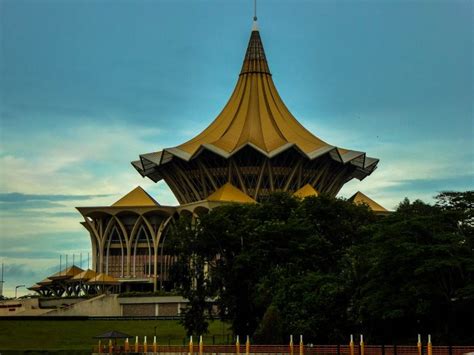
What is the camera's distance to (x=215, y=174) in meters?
91.9

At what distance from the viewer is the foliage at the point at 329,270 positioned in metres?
37.1

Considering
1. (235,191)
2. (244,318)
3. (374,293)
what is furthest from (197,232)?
(235,191)

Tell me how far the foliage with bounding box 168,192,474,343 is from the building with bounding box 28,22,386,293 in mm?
33685

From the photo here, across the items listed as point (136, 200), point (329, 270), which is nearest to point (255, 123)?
point (136, 200)

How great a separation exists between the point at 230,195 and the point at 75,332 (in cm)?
3588

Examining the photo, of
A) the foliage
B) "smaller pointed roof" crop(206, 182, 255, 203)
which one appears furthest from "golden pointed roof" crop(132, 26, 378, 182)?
the foliage

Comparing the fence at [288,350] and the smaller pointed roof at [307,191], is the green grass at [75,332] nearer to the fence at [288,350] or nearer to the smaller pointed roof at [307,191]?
the fence at [288,350]

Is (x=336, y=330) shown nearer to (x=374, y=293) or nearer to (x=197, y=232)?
(x=374, y=293)

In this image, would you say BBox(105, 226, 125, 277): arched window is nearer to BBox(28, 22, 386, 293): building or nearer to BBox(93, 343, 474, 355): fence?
BBox(28, 22, 386, 293): building

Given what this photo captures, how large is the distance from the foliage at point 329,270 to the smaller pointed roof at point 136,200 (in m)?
35.8

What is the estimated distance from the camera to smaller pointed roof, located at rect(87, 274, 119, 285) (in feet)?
277

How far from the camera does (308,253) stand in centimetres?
4859

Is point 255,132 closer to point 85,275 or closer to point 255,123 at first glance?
point 255,123

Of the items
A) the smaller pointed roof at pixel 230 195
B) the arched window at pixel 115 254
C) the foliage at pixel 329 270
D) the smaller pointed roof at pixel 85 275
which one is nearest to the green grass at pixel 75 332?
the foliage at pixel 329 270
